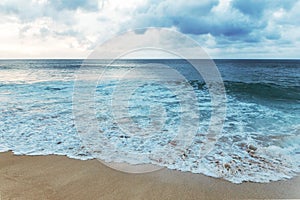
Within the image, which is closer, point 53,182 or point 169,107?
point 53,182

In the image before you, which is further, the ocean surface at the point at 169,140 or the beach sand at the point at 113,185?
the ocean surface at the point at 169,140

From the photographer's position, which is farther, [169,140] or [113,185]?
[169,140]

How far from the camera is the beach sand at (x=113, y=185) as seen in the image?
297 cm

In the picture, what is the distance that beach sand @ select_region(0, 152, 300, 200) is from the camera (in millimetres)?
2975

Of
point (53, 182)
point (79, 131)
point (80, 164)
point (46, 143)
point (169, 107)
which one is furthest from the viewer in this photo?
point (169, 107)

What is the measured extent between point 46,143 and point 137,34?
3205 mm

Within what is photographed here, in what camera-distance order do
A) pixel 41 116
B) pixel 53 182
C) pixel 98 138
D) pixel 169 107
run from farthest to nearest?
pixel 169 107
pixel 41 116
pixel 98 138
pixel 53 182

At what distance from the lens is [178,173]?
3.63 meters

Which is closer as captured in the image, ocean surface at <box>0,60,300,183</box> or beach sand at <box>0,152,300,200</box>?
beach sand at <box>0,152,300,200</box>

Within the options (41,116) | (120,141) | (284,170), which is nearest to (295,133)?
(284,170)

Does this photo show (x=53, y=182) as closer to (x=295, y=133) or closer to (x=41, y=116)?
(x=41, y=116)

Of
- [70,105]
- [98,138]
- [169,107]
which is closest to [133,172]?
[98,138]

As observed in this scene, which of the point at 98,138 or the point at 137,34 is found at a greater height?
the point at 137,34

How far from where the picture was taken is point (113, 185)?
3213 mm
